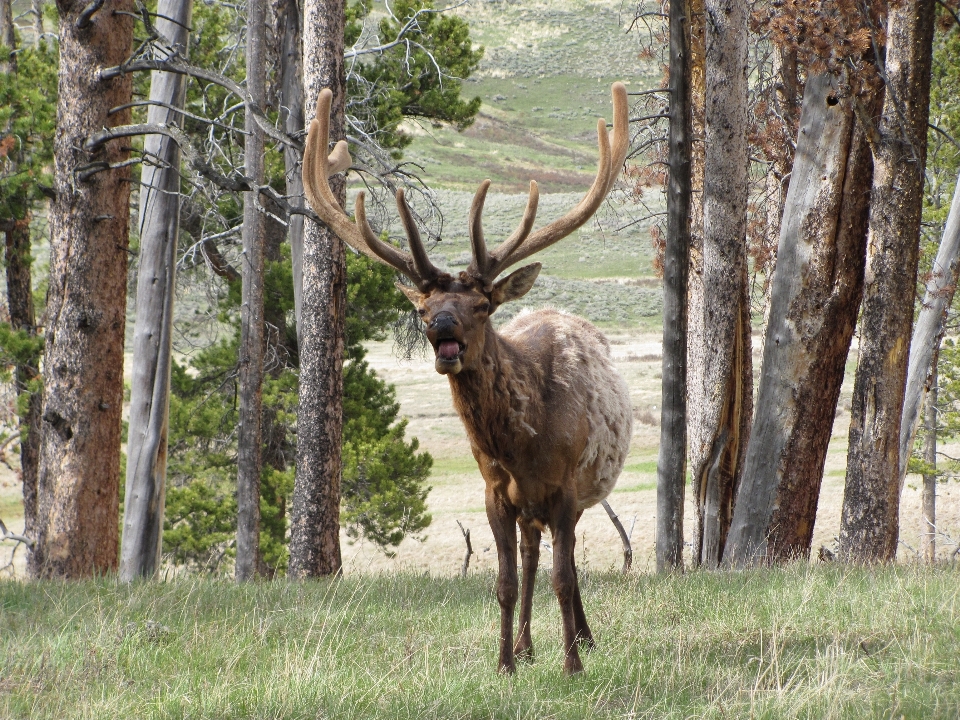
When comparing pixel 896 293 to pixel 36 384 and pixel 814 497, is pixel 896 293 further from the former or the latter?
pixel 36 384

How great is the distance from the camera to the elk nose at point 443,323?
4918 millimetres

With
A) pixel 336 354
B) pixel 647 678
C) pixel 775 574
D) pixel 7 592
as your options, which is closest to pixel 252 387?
pixel 336 354

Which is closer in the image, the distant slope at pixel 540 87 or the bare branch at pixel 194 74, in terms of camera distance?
the bare branch at pixel 194 74

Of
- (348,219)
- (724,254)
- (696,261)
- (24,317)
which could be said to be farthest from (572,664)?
(24,317)

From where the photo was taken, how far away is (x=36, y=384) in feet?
49.6

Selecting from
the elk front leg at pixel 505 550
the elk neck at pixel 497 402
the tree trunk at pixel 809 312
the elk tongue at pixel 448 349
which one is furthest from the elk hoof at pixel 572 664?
the tree trunk at pixel 809 312

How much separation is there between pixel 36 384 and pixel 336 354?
7.13m

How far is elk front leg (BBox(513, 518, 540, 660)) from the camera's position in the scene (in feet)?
19.2

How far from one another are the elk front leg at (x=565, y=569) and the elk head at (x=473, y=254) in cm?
112

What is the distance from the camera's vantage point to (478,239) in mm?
5238

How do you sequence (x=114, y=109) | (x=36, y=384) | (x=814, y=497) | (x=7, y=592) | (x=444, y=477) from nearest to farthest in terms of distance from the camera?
(x=7, y=592) < (x=114, y=109) < (x=814, y=497) < (x=36, y=384) < (x=444, y=477)

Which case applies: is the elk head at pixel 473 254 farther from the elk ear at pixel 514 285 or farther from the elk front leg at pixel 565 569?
the elk front leg at pixel 565 569

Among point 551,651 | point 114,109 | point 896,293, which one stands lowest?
point 551,651

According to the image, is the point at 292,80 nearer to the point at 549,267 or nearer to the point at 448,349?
the point at 448,349
